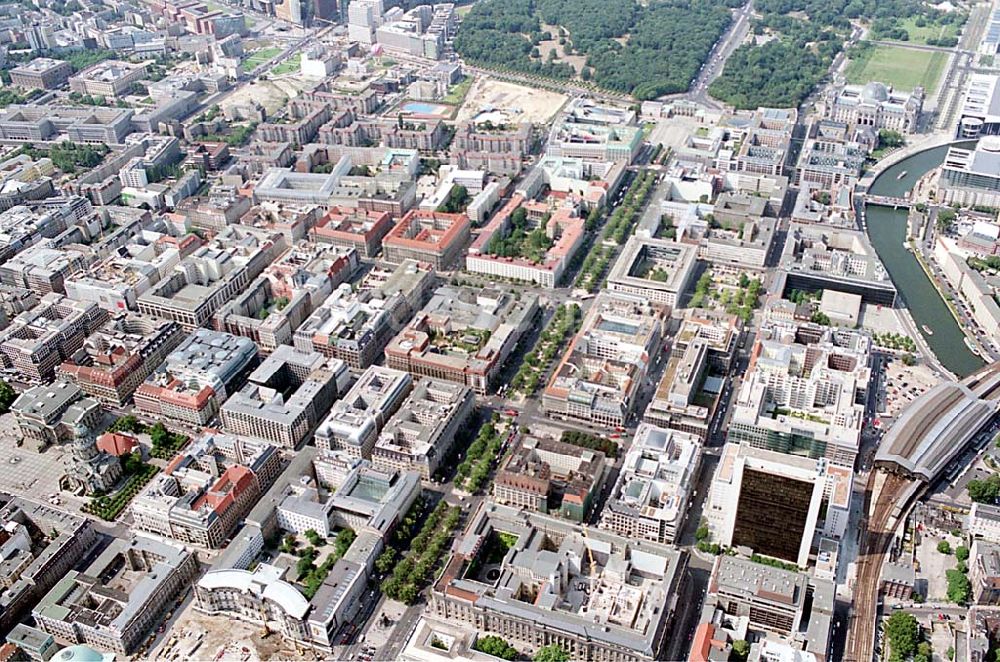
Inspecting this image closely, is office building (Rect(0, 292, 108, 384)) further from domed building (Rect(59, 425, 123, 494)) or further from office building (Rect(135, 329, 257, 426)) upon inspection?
domed building (Rect(59, 425, 123, 494))

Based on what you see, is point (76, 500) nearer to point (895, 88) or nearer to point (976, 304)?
point (976, 304)

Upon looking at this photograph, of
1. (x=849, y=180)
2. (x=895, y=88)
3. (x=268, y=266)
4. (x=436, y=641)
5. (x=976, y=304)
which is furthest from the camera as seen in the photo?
(x=895, y=88)

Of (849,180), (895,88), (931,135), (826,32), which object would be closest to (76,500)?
(849,180)

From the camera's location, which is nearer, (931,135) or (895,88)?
(931,135)

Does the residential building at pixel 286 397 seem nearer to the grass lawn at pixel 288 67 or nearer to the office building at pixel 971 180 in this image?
the office building at pixel 971 180

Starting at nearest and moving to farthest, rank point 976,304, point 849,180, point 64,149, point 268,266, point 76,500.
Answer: point 76,500 → point 976,304 → point 268,266 → point 849,180 → point 64,149

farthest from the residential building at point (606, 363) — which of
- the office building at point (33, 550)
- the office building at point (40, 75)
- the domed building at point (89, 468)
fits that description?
the office building at point (40, 75)

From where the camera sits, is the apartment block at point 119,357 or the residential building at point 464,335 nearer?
the apartment block at point 119,357
